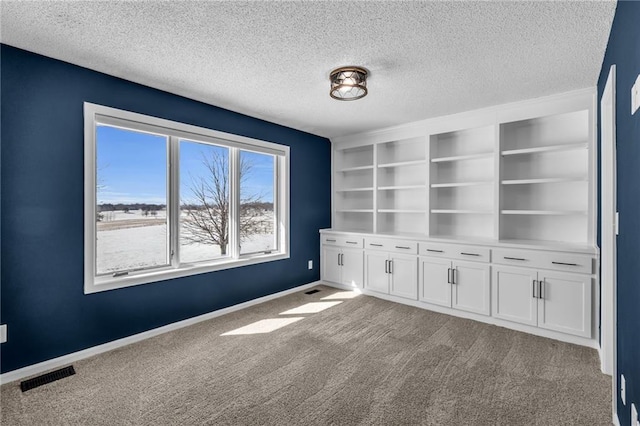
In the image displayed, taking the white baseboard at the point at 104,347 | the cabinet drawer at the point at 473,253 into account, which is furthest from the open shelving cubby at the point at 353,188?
the white baseboard at the point at 104,347

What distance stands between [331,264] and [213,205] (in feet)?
7.04

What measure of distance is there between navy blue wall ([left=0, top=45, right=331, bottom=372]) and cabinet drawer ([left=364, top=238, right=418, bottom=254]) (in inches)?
103

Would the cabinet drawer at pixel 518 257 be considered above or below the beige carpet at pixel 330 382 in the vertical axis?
above

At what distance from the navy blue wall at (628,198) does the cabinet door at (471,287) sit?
67.5 inches

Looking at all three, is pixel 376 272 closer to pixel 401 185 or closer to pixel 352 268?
pixel 352 268

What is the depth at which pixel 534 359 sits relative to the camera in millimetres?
2672

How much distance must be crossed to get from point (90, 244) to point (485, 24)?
11.4 ft

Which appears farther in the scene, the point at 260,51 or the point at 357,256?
the point at 357,256

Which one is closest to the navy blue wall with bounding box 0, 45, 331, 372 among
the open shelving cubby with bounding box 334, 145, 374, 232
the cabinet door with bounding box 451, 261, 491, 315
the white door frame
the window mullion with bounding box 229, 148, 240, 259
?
the window mullion with bounding box 229, 148, 240, 259

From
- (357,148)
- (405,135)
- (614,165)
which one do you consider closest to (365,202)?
(357,148)

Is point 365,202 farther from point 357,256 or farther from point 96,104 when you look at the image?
point 96,104

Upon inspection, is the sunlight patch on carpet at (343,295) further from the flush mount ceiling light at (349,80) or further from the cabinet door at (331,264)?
the flush mount ceiling light at (349,80)

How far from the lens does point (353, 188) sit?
5285mm

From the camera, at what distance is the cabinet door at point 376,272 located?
175 inches
